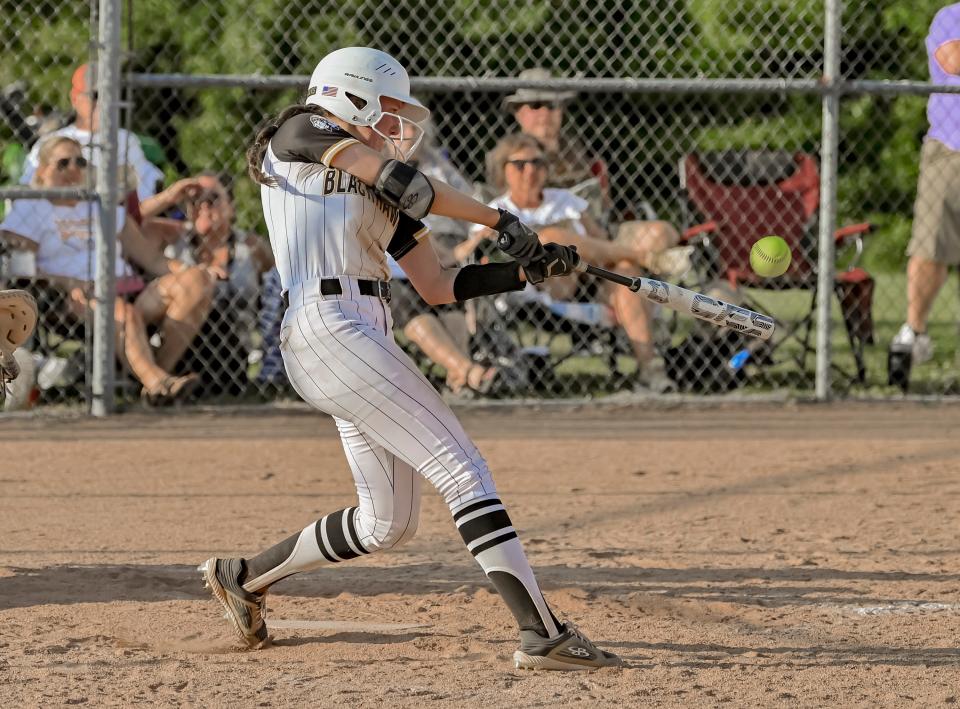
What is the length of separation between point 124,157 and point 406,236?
456 centimetres

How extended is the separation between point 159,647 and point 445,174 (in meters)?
5.46

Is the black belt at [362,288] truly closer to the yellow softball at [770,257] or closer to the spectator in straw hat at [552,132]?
the yellow softball at [770,257]

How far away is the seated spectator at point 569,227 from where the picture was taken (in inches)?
333

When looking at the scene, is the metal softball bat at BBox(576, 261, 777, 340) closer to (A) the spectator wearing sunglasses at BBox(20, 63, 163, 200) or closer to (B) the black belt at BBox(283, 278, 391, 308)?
(B) the black belt at BBox(283, 278, 391, 308)

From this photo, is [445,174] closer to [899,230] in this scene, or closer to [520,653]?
[520,653]

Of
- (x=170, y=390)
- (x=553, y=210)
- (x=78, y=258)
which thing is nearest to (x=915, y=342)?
(x=553, y=210)

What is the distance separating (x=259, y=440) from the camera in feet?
25.3

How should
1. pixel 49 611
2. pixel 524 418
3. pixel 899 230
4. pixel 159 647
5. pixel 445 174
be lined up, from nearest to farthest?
pixel 159 647, pixel 49 611, pixel 524 418, pixel 445 174, pixel 899 230

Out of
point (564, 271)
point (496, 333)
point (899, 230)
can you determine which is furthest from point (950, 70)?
point (899, 230)

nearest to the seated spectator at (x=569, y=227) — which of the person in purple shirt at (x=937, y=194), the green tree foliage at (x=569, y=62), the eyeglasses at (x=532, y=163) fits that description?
the eyeglasses at (x=532, y=163)

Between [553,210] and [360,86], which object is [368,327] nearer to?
[360,86]

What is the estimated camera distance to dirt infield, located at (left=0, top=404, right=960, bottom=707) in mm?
3840

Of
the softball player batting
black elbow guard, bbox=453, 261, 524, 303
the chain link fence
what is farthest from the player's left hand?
the chain link fence

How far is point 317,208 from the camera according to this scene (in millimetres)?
3971
